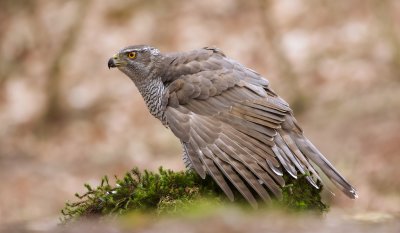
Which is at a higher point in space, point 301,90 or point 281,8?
point 281,8

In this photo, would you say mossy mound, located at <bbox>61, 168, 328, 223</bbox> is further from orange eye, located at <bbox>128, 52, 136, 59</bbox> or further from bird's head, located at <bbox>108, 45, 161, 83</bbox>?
orange eye, located at <bbox>128, 52, 136, 59</bbox>

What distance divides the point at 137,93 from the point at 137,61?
27.6ft

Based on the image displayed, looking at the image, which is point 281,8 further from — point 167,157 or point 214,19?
point 167,157

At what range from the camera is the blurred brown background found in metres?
13.1

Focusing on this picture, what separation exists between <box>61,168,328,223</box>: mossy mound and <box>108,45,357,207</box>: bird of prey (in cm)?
11

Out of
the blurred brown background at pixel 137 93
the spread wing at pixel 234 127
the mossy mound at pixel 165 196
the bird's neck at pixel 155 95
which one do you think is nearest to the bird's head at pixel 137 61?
the bird's neck at pixel 155 95

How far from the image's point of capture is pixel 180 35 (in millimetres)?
17016

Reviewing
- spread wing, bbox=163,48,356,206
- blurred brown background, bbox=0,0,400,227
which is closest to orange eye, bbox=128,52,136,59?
spread wing, bbox=163,48,356,206

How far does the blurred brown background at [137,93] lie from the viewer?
13148 millimetres

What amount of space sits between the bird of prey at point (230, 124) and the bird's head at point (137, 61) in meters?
0.03

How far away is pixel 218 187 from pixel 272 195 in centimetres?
44

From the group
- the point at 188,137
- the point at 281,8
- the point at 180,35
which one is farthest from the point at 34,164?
the point at 188,137

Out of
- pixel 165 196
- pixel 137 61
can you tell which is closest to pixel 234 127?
pixel 165 196

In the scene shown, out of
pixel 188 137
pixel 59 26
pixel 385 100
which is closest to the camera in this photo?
pixel 188 137
